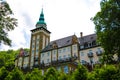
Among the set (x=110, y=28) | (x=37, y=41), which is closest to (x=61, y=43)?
(x=37, y=41)

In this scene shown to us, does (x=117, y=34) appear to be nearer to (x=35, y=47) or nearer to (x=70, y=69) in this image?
(x=70, y=69)

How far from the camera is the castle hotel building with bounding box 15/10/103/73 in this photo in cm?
6531

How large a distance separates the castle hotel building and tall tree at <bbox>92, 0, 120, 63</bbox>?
1142 inches

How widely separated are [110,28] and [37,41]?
175 ft

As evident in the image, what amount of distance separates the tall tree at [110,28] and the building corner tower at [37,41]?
4902cm

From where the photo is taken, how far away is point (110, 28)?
30984 mm

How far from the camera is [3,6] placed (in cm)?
2344

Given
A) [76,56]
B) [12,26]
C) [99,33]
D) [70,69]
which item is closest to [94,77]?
[99,33]

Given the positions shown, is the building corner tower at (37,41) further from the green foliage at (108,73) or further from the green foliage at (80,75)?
the green foliage at (108,73)

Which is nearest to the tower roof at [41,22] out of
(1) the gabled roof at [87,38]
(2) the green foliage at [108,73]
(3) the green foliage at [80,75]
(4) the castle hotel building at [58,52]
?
(4) the castle hotel building at [58,52]

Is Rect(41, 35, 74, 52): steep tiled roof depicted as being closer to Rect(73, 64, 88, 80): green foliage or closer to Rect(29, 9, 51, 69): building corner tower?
Rect(29, 9, 51, 69): building corner tower

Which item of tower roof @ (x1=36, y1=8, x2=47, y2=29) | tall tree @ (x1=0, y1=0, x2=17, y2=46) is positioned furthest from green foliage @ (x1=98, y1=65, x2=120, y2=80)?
tower roof @ (x1=36, y1=8, x2=47, y2=29)

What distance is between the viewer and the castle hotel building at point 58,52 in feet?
214

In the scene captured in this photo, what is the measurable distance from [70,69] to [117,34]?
31397mm
